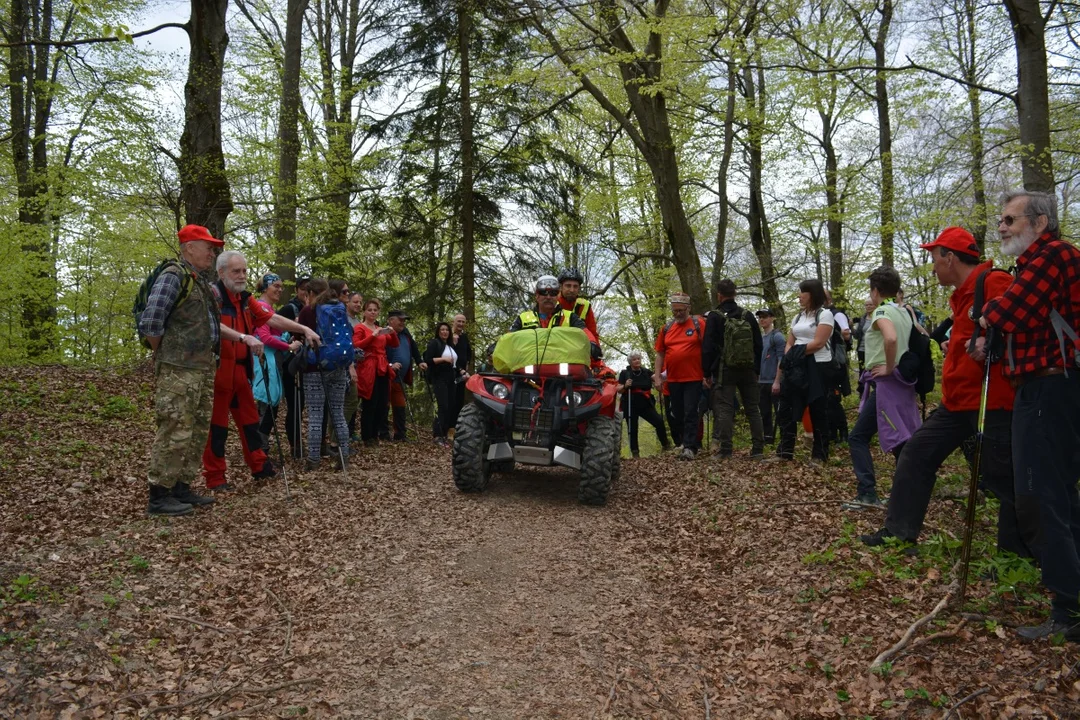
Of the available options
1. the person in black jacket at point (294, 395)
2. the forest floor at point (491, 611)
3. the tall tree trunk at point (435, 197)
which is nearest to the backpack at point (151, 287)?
the forest floor at point (491, 611)

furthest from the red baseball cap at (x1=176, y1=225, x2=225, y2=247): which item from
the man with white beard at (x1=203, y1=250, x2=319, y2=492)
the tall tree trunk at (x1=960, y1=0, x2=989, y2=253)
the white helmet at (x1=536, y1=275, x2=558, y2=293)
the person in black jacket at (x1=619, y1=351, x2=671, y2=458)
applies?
the tall tree trunk at (x1=960, y1=0, x2=989, y2=253)

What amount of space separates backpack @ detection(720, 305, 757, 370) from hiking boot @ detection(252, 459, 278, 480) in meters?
5.35

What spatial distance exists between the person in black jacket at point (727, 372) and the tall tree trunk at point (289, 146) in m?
9.38

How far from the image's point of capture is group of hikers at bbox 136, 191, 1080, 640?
3473 mm

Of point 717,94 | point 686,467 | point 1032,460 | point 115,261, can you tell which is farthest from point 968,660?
point 115,261

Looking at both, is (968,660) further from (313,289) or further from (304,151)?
(304,151)

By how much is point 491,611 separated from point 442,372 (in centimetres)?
709

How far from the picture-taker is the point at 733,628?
4203 millimetres

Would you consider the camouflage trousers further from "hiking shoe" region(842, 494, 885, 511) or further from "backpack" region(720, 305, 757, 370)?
"backpack" region(720, 305, 757, 370)

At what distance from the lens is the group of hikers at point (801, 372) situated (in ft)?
11.4

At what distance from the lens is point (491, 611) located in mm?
4359

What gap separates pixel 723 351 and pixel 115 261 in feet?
48.8

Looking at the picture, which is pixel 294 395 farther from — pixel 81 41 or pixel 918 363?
pixel 918 363

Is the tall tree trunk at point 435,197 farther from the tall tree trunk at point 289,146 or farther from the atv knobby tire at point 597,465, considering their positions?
the atv knobby tire at point 597,465
